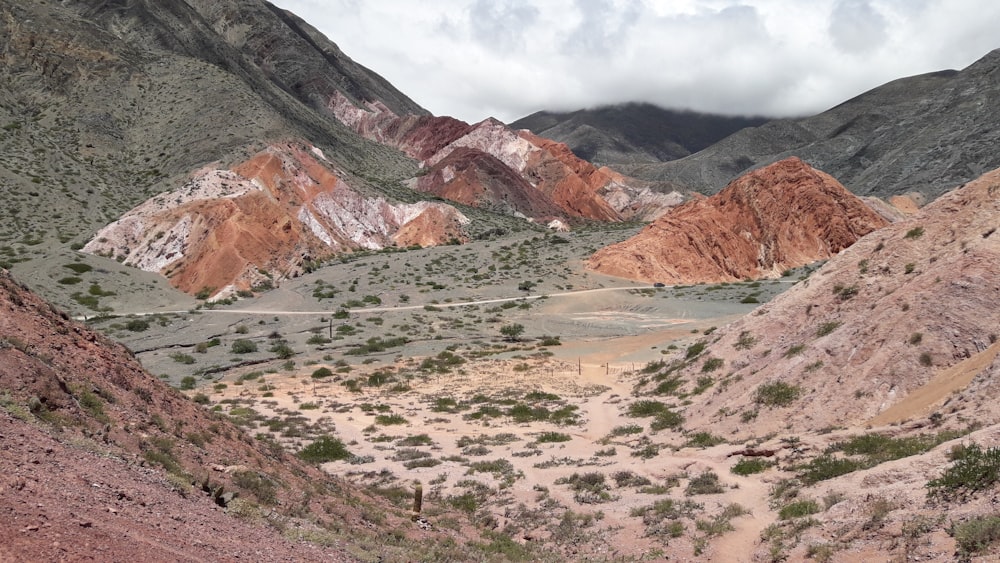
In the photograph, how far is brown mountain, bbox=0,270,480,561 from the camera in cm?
619

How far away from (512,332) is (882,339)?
32.4 meters

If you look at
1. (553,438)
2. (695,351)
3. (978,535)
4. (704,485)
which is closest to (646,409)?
(553,438)

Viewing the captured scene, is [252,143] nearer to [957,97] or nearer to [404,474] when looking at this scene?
[404,474]

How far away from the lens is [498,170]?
11800 cm

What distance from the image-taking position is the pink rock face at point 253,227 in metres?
58.5

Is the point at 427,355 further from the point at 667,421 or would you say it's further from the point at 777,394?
the point at 777,394

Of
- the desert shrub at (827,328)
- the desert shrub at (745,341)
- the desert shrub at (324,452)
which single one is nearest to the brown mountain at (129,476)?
the desert shrub at (324,452)

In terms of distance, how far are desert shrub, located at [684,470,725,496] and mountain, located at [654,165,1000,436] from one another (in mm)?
3537

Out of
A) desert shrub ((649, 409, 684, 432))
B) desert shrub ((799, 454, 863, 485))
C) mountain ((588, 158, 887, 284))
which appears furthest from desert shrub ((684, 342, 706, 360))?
mountain ((588, 158, 887, 284))

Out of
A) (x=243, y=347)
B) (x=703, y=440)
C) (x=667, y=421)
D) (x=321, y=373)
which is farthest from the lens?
(x=243, y=347)

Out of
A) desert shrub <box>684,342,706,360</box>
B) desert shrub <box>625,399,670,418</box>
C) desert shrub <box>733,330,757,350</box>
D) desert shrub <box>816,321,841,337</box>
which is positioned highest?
desert shrub <box>816,321,841,337</box>

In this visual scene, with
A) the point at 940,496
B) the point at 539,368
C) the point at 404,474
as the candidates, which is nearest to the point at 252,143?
the point at 539,368

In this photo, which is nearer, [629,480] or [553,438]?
[629,480]

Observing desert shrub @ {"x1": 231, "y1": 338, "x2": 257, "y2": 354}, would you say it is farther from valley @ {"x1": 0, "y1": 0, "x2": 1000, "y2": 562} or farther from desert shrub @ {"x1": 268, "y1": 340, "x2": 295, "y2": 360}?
desert shrub @ {"x1": 268, "y1": 340, "x2": 295, "y2": 360}
